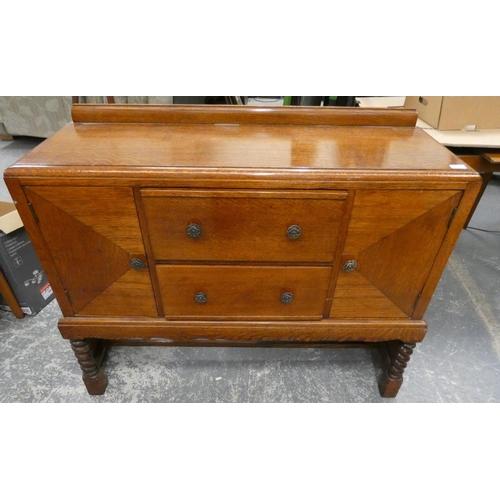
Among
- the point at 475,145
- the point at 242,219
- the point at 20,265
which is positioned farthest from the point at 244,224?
the point at 475,145

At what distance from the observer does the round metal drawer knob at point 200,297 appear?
3.63ft

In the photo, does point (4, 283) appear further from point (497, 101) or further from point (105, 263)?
point (497, 101)

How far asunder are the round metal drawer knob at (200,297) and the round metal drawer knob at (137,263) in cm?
19

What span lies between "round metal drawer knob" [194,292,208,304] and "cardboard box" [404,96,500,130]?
1.66 meters

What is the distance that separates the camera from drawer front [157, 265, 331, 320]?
3.47 feet

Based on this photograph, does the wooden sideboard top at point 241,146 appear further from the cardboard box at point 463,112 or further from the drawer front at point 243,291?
the cardboard box at point 463,112

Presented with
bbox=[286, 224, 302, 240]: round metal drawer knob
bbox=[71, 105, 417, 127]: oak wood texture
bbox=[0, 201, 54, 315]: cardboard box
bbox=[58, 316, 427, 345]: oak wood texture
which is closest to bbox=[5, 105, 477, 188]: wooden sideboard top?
bbox=[71, 105, 417, 127]: oak wood texture

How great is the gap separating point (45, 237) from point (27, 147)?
3069 mm

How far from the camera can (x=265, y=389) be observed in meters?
1.42

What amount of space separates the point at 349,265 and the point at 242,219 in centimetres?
35

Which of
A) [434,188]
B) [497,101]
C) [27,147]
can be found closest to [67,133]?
[434,188]

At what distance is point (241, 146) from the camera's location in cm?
103

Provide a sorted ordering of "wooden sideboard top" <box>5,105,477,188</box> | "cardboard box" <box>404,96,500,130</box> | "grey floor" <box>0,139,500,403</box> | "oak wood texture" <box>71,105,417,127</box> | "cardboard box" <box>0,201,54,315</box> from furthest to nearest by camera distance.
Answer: "cardboard box" <box>404,96,500,130</box>, "cardboard box" <box>0,201,54,315</box>, "grey floor" <box>0,139,500,403</box>, "oak wood texture" <box>71,105,417,127</box>, "wooden sideboard top" <box>5,105,477,188</box>

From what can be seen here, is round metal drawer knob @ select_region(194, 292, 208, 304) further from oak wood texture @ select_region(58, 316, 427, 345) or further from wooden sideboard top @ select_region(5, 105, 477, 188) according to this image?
wooden sideboard top @ select_region(5, 105, 477, 188)
